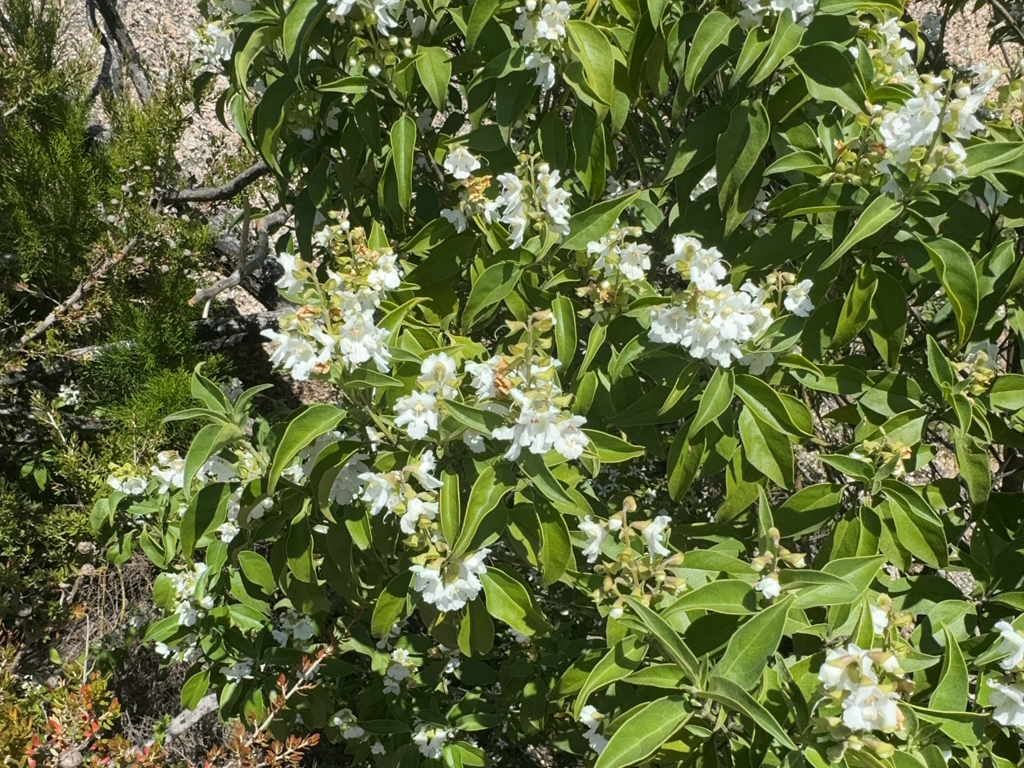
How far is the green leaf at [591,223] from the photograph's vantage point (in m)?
1.70

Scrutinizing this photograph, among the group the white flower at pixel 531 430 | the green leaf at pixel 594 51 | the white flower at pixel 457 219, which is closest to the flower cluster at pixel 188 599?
the white flower at pixel 457 219

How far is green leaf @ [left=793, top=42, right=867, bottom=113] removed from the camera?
1509mm

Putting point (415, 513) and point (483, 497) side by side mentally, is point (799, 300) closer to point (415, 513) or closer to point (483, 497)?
point (483, 497)

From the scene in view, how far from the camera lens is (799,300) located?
5.23 feet

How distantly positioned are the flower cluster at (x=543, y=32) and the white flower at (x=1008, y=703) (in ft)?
4.74

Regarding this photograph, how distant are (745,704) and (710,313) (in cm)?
68

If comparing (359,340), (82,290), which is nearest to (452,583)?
(359,340)

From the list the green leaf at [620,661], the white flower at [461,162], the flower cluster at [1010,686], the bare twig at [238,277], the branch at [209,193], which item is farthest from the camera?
the branch at [209,193]

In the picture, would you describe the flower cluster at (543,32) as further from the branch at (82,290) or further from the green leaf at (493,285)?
the branch at (82,290)

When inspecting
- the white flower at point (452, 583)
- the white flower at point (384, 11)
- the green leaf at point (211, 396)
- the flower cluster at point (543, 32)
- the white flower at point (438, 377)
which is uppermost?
the white flower at point (384, 11)

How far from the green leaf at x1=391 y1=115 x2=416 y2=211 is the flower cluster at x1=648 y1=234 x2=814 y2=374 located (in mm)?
610

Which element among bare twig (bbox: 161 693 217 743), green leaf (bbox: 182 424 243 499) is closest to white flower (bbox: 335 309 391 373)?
green leaf (bbox: 182 424 243 499)

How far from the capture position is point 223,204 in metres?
4.95

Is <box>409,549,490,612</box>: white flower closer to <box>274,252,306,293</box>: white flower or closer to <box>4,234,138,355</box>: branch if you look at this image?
<box>274,252,306,293</box>: white flower
